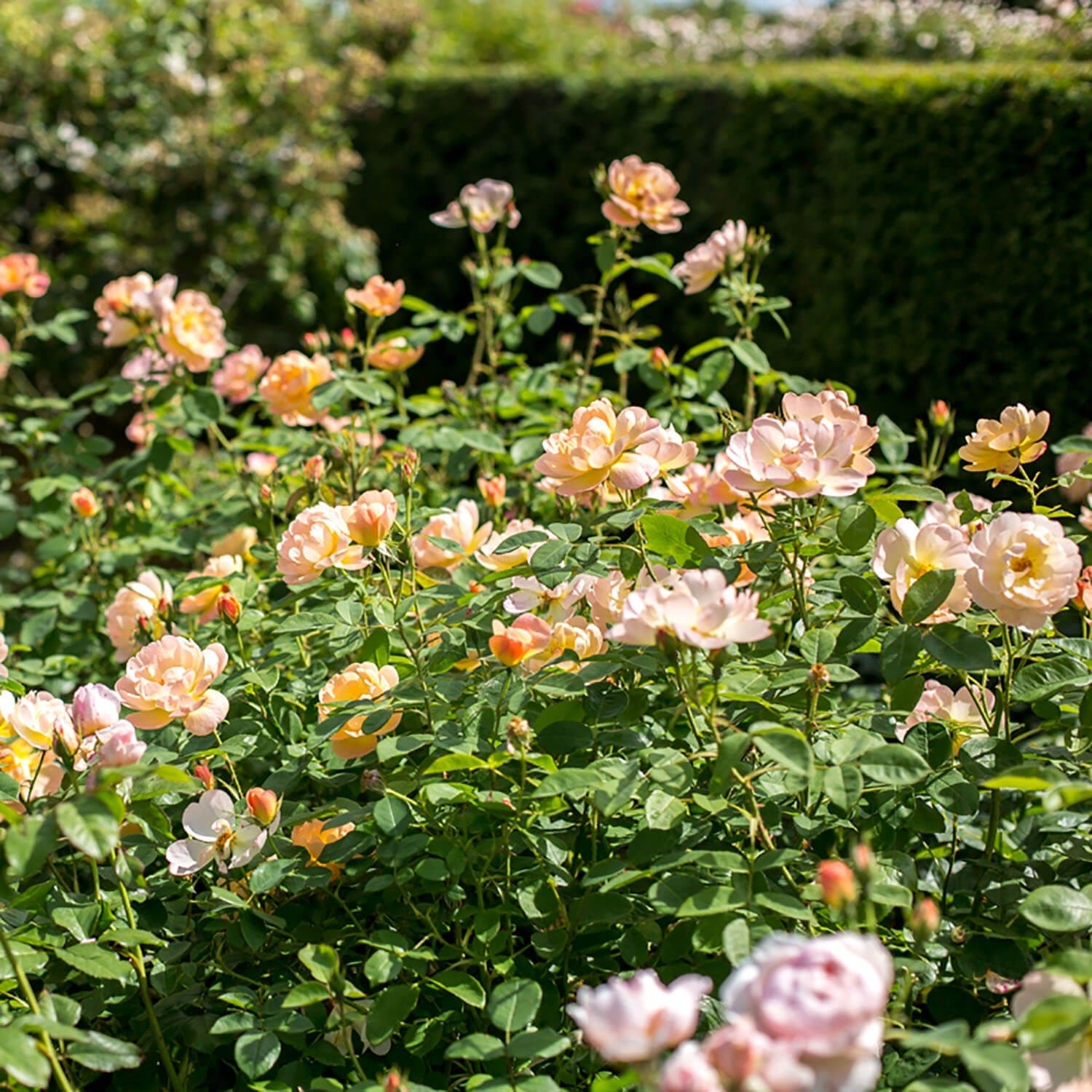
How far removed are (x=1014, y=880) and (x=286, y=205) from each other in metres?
4.87

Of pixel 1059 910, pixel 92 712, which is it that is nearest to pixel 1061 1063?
pixel 1059 910

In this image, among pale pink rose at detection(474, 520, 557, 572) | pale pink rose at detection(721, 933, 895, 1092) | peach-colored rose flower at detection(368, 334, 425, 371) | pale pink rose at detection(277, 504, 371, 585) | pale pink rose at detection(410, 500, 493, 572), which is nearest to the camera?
pale pink rose at detection(721, 933, 895, 1092)

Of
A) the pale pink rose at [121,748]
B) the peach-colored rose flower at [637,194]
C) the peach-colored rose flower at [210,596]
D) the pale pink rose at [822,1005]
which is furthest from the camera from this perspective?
the peach-colored rose flower at [637,194]

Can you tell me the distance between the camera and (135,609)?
5.63 feet

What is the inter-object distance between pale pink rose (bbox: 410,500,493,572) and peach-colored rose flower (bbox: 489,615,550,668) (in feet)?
0.86

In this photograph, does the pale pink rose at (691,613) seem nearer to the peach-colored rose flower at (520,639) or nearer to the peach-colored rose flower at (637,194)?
the peach-colored rose flower at (520,639)

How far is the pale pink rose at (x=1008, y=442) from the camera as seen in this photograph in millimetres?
1460

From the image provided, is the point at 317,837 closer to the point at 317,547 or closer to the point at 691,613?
the point at 317,547

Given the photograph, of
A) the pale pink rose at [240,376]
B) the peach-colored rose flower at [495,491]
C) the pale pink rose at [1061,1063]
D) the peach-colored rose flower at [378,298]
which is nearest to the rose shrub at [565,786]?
the pale pink rose at [1061,1063]

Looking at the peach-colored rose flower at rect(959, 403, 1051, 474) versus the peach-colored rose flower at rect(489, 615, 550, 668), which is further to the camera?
the peach-colored rose flower at rect(959, 403, 1051, 474)

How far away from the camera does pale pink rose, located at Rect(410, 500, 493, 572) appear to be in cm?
164

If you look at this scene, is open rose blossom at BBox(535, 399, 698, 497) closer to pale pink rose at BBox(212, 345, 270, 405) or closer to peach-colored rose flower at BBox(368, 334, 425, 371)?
peach-colored rose flower at BBox(368, 334, 425, 371)

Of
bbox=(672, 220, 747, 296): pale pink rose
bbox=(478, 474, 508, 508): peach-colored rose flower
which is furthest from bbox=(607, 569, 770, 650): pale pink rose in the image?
bbox=(672, 220, 747, 296): pale pink rose

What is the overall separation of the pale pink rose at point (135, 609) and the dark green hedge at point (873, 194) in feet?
8.21
